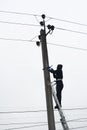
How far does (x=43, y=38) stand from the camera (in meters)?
15.1

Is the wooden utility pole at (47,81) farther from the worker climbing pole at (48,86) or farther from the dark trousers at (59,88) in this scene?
the dark trousers at (59,88)

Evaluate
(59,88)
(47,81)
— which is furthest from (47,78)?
(59,88)

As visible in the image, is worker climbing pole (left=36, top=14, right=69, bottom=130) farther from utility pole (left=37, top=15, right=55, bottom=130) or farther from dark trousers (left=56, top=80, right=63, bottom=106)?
dark trousers (left=56, top=80, right=63, bottom=106)

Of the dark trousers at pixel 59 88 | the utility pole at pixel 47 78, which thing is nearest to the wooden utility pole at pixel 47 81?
the utility pole at pixel 47 78

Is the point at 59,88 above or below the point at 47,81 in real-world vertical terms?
below

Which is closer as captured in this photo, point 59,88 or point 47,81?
point 47,81

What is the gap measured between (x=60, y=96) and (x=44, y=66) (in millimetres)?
1667

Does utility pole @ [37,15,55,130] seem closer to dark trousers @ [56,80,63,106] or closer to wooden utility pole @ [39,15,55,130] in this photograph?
wooden utility pole @ [39,15,55,130]

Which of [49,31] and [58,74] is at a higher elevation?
[49,31]

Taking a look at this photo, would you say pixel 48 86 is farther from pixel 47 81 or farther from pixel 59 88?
pixel 59 88

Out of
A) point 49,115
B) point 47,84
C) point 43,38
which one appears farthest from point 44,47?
point 49,115

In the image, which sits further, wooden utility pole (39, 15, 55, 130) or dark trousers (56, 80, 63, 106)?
dark trousers (56, 80, 63, 106)

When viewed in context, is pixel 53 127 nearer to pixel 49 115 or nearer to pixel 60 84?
pixel 49 115

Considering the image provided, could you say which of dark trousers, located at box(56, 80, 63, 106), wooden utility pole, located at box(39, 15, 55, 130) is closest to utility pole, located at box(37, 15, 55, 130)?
wooden utility pole, located at box(39, 15, 55, 130)
